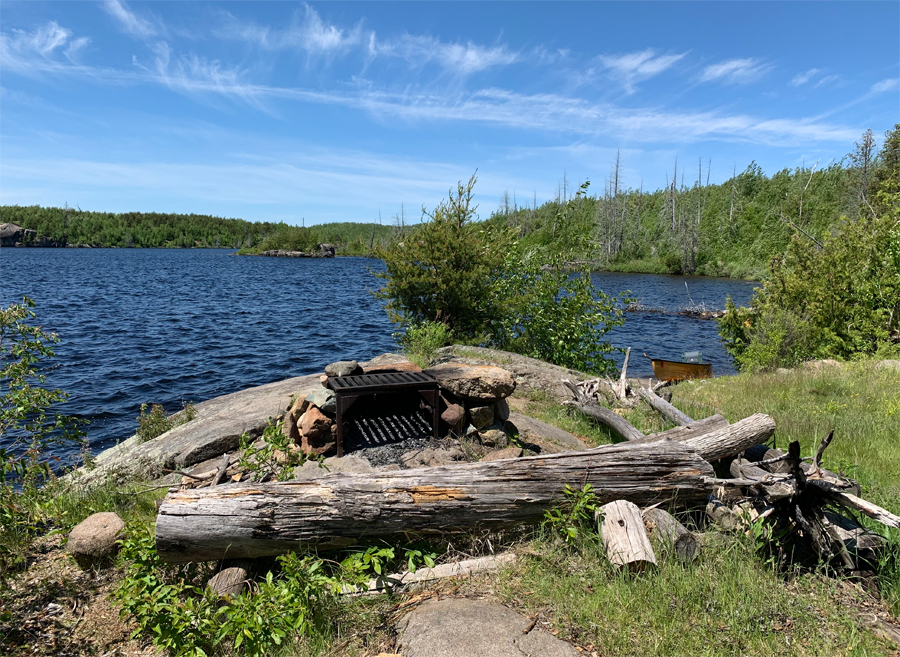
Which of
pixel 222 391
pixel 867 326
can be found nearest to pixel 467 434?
pixel 222 391

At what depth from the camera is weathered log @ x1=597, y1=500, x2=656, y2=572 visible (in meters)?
4.04

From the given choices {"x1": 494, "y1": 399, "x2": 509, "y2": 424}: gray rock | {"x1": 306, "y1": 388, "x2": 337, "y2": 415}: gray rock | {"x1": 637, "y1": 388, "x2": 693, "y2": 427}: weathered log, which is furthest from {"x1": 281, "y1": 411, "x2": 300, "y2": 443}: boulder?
{"x1": 637, "y1": 388, "x2": 693, "y2": 427}: weathered log

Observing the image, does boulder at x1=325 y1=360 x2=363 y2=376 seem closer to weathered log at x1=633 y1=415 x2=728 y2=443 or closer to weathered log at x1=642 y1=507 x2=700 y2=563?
weathered log at x1=633 y1=415 x2=728 y2=443

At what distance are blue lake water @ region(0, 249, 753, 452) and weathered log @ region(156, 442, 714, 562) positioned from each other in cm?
332

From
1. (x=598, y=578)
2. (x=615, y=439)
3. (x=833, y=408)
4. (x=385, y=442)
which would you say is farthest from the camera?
(x=833, y=408)

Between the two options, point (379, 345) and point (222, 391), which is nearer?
point (222, 391)

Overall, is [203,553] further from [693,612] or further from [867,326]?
[867,326]

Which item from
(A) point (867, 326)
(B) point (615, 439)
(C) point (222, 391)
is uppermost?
(A) point (867, 326)

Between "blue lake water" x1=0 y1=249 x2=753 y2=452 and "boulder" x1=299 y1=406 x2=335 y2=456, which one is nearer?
"boulder" x1=299 y1=406 x2=335 y2=456

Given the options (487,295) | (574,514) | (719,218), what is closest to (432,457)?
(574,514)

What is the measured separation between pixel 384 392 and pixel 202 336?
21810mm

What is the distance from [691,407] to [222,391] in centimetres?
1374

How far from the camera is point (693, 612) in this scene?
364 centimetres

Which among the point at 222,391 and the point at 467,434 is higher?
the point at 467,434
